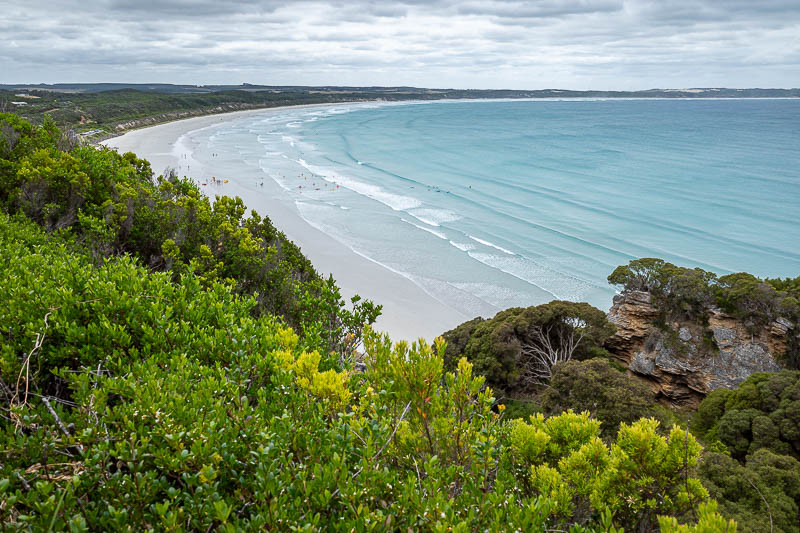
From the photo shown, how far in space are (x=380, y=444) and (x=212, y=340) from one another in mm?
1734

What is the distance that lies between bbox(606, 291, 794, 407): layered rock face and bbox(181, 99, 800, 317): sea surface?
642 cm

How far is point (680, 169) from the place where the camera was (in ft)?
174

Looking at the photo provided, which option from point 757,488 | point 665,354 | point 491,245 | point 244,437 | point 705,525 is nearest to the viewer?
point 705,525

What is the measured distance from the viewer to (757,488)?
6828 millimetres

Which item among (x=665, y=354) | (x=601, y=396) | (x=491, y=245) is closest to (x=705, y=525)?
(x=601, y=396)

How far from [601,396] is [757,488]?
349 centimetres

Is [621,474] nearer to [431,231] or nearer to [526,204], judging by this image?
[431,231]

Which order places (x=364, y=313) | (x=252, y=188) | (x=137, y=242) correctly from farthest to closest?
(x=252, y=188), (x=137, y=242), (x=364, y=313)

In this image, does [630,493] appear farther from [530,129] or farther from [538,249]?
[530,129]

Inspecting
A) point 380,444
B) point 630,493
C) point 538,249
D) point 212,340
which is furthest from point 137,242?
point 538,249

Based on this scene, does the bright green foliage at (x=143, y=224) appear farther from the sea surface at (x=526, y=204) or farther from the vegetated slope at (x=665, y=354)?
the sea surface at (x=526, y=204)

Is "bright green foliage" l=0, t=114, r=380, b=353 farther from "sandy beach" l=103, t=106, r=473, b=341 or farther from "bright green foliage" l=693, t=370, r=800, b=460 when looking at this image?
"bright green foliage" l=693, t=370, r=800, b=460

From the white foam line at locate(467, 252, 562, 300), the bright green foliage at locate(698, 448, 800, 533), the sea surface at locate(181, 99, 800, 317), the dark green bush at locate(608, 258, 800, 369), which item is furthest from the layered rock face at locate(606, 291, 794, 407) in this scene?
the white foam line at locate(467, 252, 562, 300)

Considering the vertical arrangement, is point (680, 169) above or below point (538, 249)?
above
